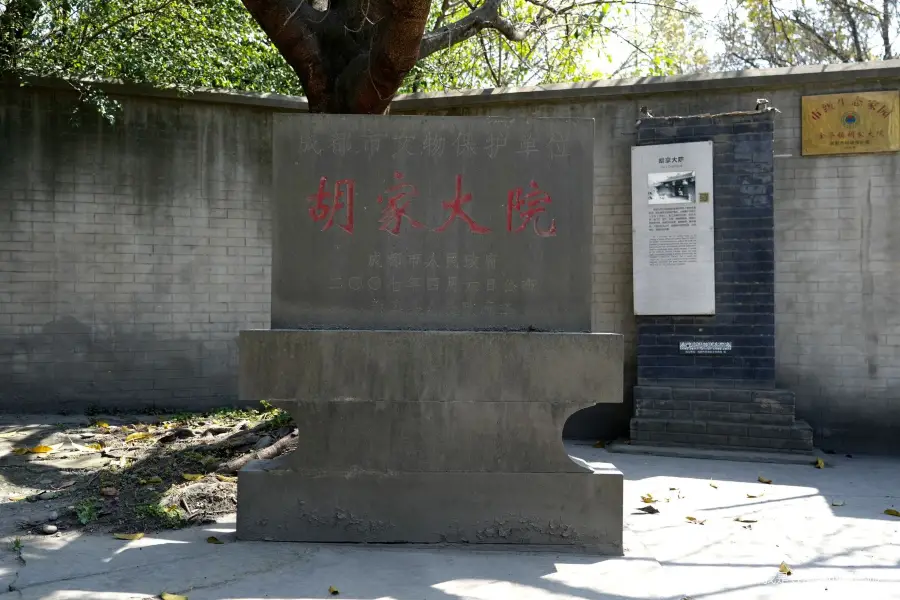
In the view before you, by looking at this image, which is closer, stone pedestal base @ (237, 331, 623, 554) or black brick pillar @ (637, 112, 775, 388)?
stone pedestal base @ (237, 331, 623, 554)

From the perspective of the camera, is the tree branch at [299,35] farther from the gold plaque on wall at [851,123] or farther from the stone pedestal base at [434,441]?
the gold plaque on wall at [851,123]

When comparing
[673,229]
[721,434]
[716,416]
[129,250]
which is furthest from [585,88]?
[129,250]

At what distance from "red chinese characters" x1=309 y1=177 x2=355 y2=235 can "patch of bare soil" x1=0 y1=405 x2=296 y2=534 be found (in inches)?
80.9

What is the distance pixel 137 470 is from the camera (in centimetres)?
613

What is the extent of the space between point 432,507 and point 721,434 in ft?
13.8

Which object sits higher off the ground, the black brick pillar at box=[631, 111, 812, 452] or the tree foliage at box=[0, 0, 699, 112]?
the tree foliage at box=[0, 0, 699, 112]

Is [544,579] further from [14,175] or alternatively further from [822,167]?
[14,175]

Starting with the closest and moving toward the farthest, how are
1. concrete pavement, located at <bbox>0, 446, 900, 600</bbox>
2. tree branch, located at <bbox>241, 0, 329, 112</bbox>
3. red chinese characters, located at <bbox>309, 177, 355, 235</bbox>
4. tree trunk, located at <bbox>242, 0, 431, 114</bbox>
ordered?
concrete pavement, located at <bbox>0, 446, 900, 600</bbox>
red chinese characters, located at <bbox>309, 177, 355, 235</bbox>
tree trunk, located at <bbox>242, 0, 431, 114</bbox>
tree branch, located at <bbox>241, 0, 329, 112</bbox>

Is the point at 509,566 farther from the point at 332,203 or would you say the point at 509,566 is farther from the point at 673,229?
the point at 673,229

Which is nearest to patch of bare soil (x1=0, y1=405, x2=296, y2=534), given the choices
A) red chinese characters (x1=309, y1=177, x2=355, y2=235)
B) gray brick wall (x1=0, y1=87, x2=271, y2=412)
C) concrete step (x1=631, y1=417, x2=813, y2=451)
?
gray brick wall (x1=0, y1=87, x2=271, y2=412)

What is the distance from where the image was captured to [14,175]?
8406mm

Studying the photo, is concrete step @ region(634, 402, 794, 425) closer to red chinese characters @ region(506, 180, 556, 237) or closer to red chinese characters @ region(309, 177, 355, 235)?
red chinese characters @ region(506, 180, 556, 237)

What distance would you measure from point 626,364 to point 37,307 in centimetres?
623

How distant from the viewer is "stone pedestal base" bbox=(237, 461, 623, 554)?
4.57m
